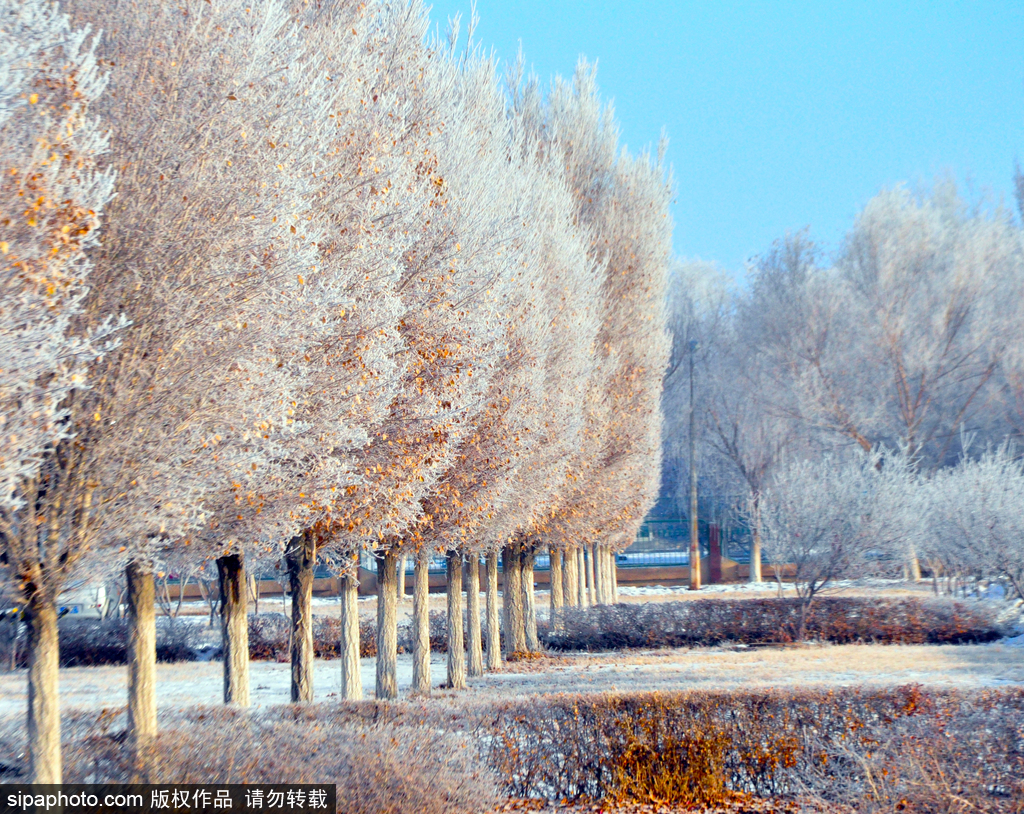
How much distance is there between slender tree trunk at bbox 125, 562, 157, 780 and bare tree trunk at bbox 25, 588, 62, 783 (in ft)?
2.81

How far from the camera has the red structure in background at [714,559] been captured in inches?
1686

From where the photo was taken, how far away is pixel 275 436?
7.55 metres

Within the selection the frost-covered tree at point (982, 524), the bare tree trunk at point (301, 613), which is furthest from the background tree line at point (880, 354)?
the bare tree trunk at point (301, 613)

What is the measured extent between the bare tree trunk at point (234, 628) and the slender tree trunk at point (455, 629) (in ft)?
17.4

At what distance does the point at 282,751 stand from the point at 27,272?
342 centimetres

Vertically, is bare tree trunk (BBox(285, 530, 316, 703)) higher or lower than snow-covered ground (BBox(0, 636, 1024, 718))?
higher

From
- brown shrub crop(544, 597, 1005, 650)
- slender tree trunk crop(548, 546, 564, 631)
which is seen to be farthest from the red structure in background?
brown shrub crop(544, 597, 1005, 650)

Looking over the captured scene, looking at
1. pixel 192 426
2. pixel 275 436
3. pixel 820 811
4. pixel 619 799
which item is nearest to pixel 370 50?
pixel 275 436

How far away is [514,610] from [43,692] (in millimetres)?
15565

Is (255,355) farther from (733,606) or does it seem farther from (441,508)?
(733,606)

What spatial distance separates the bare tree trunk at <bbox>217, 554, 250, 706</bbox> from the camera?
30.6ft

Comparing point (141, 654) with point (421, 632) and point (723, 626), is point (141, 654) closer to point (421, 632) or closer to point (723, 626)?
point (421, 632)

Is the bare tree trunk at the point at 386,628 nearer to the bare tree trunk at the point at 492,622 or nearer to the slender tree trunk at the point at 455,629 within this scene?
the slender tree trunk at the point at 455,629

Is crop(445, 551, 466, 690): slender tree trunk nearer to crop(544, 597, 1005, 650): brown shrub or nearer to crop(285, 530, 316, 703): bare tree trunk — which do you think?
crop(285, 530, 316, 703): bare tree trunk
